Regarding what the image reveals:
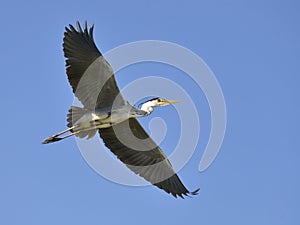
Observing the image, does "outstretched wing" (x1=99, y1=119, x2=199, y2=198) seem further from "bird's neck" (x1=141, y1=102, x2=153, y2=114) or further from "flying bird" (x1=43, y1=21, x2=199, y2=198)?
"bird's neck" (x1=141, y1=102, x2=153, y2=114)

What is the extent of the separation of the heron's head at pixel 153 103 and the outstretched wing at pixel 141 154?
13.5 inches

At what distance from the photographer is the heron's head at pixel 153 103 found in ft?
57.2

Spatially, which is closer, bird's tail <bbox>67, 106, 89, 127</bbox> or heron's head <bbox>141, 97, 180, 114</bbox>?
bird's tail <bbox>67, 106, 89, 127</bbox>

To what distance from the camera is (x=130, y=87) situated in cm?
1769

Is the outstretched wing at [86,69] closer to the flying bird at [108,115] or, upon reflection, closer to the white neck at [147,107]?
the flying bird at [108,115]

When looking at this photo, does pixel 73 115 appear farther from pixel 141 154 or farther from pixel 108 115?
pixel 141 154

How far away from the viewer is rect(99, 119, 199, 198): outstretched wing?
17531mm

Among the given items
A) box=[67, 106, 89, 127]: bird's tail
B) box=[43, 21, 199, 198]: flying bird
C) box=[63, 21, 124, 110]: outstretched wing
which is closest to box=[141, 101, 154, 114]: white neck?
box=[43, 21, 199, 198]: flying bird

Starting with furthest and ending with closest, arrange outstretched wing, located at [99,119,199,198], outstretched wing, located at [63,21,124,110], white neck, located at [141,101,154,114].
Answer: outstretched wing, located at [99,119,199,198]
white neck, located at [141,101,154,114]
outstretched wing, located at [63,21,124,110]

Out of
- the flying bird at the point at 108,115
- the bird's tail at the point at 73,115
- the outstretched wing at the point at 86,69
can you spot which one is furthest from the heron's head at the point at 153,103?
the bird's tail at the point at 73,115

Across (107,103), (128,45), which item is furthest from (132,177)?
(128,45)

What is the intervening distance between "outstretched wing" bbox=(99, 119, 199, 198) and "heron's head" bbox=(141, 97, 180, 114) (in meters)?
0.34

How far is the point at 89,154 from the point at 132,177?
1.06 m

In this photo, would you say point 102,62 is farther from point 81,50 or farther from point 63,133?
point 63,133
